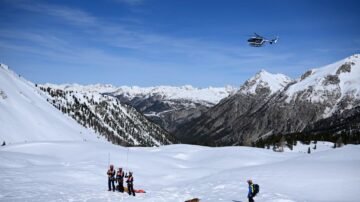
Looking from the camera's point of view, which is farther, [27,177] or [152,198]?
[27,177]

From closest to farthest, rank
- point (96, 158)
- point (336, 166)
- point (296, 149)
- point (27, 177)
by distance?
point (27, 177), point (336, 166), point (96, 158), point (296, 149)

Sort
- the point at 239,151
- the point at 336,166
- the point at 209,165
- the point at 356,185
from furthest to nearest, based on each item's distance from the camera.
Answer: the point at 239,151 < the point at 209,165 < the point at 336,166 < the point at 356,185

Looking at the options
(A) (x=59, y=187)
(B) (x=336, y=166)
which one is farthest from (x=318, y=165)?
(A) (x=59, y=187)

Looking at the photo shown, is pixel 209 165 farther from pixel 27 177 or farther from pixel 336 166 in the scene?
pixel 27 177

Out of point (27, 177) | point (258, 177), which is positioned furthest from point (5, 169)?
point (258, 177)

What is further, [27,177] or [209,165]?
[209,165]

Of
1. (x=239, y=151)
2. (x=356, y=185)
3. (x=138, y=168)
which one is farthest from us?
(x=239, y=151)

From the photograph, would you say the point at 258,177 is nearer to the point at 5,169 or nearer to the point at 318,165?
the point at 318,165

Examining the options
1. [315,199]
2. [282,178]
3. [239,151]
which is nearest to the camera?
[315,199]
